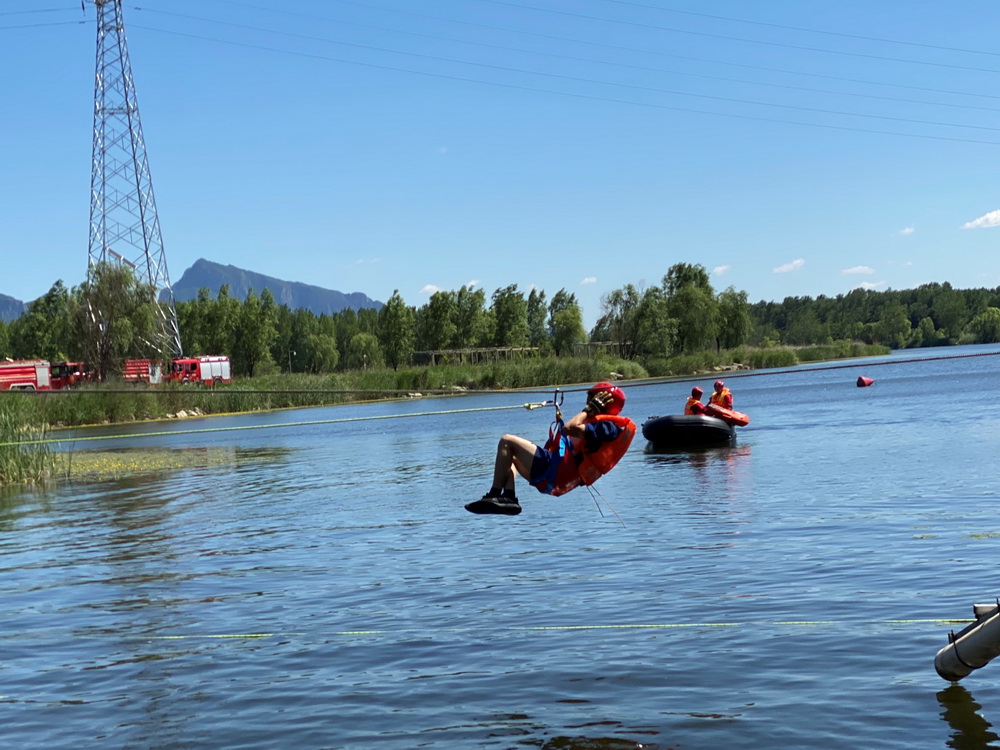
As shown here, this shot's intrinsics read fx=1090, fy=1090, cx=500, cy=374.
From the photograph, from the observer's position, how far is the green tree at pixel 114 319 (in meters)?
79.8

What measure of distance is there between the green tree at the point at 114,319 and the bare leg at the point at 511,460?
72.7 meters

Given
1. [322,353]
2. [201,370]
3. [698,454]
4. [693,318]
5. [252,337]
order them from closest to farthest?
1. [698,454]
2. [201,370]
3. [693,318]
4. [252,337]
5. [322,353]

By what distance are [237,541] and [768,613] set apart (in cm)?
1108

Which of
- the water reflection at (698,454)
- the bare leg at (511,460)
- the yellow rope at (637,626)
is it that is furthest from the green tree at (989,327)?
the bare leg at (511,460)

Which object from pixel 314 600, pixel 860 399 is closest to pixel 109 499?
pixel 314 600

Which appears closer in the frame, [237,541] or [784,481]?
[237,541]

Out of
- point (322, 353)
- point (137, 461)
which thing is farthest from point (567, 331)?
→ point (137, 461)

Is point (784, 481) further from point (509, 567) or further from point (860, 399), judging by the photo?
point (860, 399)

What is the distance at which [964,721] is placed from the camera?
28.4ft

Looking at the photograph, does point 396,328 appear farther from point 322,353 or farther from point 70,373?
point 322,353

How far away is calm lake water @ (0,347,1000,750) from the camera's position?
919 centimetres

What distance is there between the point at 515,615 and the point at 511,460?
2.37 meters

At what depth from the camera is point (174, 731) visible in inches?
370

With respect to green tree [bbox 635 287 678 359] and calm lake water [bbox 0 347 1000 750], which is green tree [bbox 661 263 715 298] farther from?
calm lake water [bbox 0 347 1000 750]
